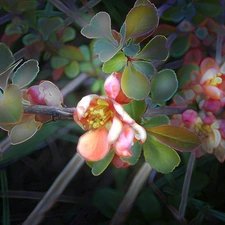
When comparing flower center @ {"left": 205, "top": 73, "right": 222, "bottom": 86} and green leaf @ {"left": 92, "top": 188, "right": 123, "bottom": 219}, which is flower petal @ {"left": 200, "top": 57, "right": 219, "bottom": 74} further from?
green leaf @ {"left": 92, "top": 188, "right": 123, "bottom": 219}

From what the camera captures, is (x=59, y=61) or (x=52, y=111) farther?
(x=59, y=61)

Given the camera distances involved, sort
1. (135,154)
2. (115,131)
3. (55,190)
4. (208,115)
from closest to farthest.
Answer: (115,131) → (135,154) → (208,115) → (55,190)

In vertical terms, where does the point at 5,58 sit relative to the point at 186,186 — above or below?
above

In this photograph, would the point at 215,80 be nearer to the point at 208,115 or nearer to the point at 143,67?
the point at 208,115

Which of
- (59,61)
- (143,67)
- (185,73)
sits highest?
(143,67)

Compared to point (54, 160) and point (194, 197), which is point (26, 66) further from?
point (194, 197)

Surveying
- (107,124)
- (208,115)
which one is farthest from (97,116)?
(208,115)

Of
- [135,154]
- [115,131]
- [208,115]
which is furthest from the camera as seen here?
[208,115]

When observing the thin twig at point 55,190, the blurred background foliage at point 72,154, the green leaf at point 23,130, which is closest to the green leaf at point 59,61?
the blurred background foliage at point 72,154
